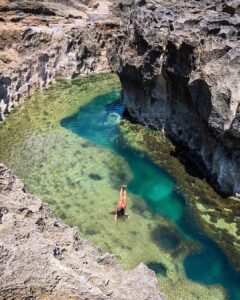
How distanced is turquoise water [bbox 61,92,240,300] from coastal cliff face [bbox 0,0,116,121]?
6705mm

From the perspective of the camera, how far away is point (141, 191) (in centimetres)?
3091

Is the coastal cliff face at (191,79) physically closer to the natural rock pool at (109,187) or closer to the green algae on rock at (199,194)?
the green algae on rock at (199,194)

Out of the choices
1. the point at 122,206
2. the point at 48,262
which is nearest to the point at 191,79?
the point at 122,206

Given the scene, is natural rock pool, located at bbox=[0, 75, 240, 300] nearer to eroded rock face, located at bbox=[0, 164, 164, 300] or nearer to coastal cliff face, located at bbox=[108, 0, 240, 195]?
Result: coastal cliff face, located at bbox=[108, 0, 240, 195]

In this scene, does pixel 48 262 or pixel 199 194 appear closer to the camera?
pixel 48 262

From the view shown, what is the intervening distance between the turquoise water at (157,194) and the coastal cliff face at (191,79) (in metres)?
3.34

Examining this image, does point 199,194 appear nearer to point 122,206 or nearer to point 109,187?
point 122,206

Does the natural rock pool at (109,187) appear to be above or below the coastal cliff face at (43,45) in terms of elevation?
below

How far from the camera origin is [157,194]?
3058 cm

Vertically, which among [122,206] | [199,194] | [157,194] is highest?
[122,206]

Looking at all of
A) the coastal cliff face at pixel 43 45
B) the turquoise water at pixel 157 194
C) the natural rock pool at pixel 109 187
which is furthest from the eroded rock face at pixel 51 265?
the coastal cliff face at pixel 43 45

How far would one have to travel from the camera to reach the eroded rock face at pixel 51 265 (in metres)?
11.8

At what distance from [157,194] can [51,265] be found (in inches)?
743

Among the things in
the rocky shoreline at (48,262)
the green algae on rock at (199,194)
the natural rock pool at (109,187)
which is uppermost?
the rocky shoreline at (48,262)
